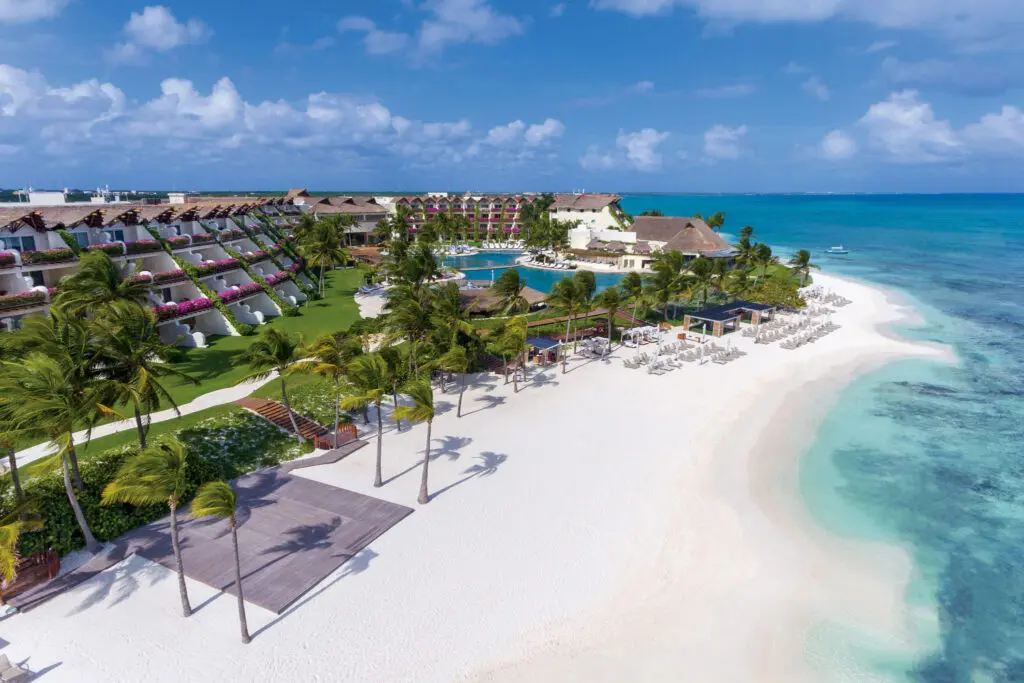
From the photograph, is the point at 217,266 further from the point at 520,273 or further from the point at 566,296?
the point at 520,273

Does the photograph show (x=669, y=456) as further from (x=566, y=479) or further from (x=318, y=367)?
(x=318, y=367)

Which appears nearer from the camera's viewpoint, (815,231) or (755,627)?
(755,627)

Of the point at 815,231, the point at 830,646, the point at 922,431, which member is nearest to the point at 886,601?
the point at 830,646

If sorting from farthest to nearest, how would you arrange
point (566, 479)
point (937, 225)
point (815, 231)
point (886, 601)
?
point (937, 225)
point (815, 231)
point (566, 479)
point (886, 601)

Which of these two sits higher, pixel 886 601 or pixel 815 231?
pixel 815 231

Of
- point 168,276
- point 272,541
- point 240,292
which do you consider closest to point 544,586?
point 272,541

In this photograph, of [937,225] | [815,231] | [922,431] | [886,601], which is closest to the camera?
[886,601]

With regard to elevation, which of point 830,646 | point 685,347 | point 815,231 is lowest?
point 830,646
